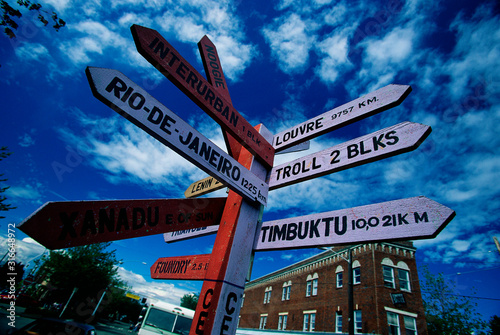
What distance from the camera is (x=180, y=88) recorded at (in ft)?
6.78

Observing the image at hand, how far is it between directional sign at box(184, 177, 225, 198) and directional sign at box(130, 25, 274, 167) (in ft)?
2.84

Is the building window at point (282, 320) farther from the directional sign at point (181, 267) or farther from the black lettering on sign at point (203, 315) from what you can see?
the black lettering on sign at point (203, 315)

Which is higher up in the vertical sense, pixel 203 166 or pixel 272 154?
pixel 272 154

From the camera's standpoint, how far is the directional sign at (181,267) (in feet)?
7.39

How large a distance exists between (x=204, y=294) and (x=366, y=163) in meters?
1.81

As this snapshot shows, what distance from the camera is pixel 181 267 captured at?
2.48 m

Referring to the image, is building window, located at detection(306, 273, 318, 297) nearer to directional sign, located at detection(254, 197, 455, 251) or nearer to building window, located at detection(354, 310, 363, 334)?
building window, located at detection(354, 310, 363, 334)

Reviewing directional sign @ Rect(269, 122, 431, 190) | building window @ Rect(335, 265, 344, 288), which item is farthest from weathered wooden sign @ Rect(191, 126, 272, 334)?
building window @ Rect(335, 265, 344, 288)

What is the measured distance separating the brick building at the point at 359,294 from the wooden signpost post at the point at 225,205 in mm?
12155

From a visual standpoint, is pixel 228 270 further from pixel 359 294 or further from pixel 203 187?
pixel 359 294

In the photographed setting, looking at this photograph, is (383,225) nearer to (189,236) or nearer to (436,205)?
(436,205)

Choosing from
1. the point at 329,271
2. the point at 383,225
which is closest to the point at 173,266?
the point at 383,225

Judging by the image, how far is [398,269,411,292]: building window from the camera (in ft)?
52.5

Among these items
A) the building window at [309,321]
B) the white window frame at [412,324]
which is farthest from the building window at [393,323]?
the building window at [309,321]
